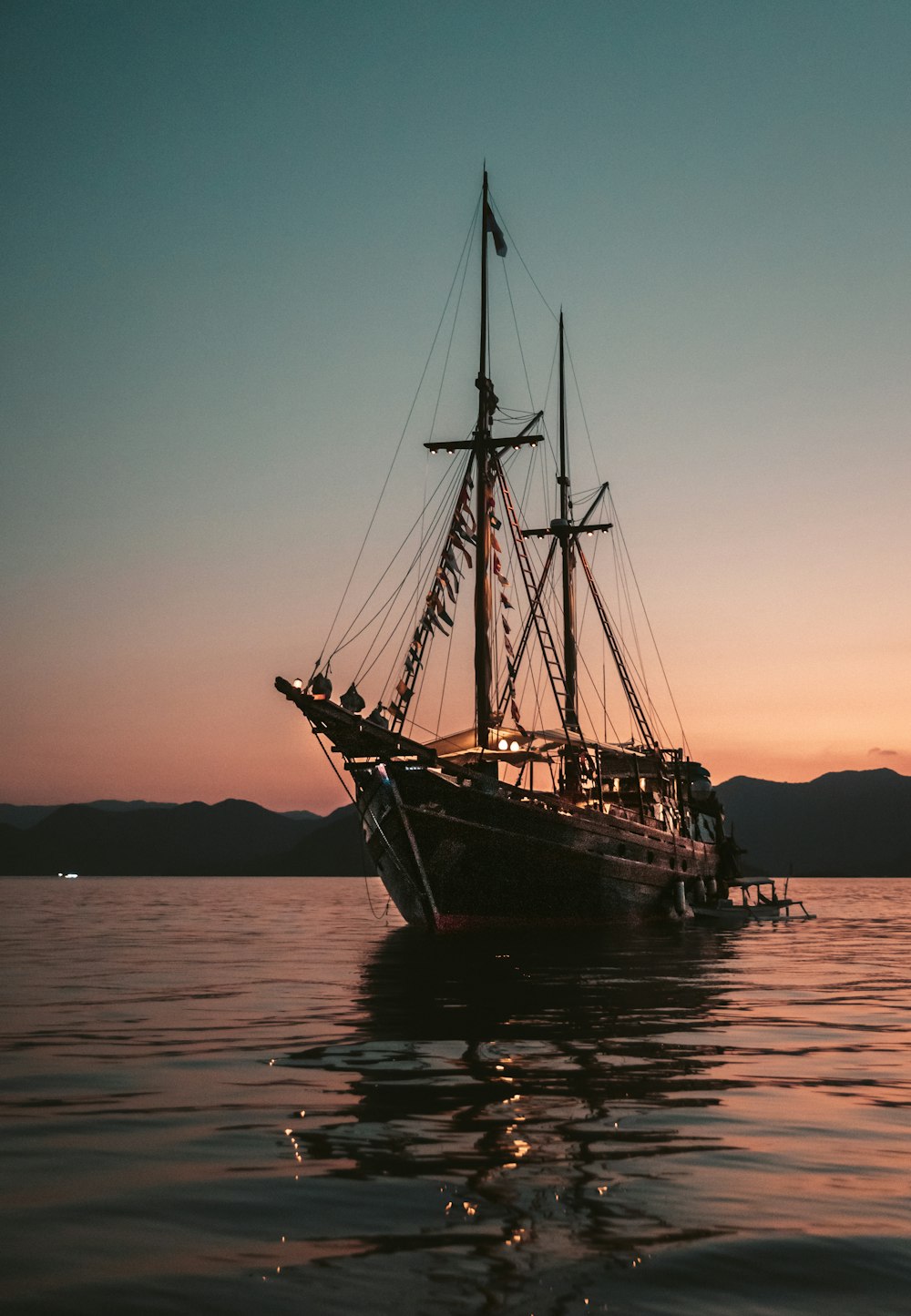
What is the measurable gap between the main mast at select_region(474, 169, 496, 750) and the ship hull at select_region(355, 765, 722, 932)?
14.7ft

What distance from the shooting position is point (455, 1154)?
9.81m

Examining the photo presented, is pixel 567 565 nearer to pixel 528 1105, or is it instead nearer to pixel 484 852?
pixel 484 852

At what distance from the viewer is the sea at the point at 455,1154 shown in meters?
6.69

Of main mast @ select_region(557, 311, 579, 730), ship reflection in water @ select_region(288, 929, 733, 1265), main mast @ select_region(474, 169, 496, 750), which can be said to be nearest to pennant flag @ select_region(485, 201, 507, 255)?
main mast @ select_region(474, 169, 496, 750)

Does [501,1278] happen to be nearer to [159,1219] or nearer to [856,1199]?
[159,1219]

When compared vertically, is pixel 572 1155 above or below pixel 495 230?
below

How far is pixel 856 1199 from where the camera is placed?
8.52m

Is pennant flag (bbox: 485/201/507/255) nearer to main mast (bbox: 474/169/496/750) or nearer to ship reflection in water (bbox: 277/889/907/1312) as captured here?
main mast (bbox: 474/169/496/750)

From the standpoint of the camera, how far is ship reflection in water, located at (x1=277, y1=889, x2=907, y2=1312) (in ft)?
22.9

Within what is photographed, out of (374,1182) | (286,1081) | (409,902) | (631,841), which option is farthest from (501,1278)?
(631,841)

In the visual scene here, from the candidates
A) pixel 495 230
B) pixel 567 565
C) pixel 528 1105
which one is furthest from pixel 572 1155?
pixel 567 565

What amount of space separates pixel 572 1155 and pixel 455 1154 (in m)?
0.94

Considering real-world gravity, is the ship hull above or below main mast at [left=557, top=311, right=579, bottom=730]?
below

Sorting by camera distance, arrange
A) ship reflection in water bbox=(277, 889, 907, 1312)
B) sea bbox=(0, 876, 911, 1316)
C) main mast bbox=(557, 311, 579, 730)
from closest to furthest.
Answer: sea bbox=(0, 876, 911, 1316)
ship reflection in water bbox=(277, 889, 907, 1312)
main mast bbox=(557, 311, 579, 730)
